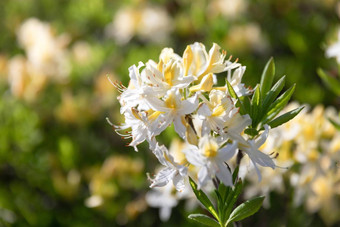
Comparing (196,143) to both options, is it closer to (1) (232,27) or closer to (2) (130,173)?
(2) (130,173)

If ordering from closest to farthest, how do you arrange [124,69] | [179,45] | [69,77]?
[124,69], [69,77], [179,45]

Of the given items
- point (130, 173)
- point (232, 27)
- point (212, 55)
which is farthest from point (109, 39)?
point (212, 55)

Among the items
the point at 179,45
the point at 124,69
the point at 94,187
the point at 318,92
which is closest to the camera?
the point at 94,187

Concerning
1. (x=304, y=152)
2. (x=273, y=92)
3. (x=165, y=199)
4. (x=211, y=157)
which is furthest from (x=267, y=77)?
(x=165, y=199)

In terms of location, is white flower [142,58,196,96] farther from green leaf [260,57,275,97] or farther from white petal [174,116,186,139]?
green leaf [260,57,275,97]

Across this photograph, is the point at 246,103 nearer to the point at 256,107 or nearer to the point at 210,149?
the point at 256,107

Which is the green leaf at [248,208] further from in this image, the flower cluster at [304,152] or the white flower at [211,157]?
the flower cluster at [304,152]

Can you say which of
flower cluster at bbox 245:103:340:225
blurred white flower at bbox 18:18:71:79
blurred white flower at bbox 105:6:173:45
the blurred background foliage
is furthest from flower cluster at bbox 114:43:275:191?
blurred white flower at bbox 105:6:173:45
